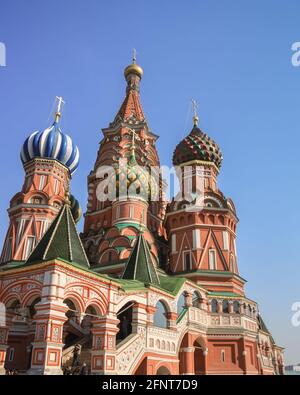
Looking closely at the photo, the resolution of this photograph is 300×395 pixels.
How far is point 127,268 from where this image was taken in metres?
17.9

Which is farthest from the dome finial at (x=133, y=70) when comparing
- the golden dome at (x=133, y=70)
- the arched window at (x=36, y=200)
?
the arched window at (x=36, y=200)

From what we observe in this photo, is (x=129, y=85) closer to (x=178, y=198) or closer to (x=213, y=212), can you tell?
(x=178, y=198)

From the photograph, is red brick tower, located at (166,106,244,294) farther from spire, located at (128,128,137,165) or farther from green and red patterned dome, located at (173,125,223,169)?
spire, located at (128,128,137,165)

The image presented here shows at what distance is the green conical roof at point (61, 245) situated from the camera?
45.3 feet

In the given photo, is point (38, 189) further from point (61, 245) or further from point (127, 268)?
point (61, 245)

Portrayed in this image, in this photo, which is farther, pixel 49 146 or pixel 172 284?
pixel 49 146

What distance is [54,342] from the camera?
11.8m

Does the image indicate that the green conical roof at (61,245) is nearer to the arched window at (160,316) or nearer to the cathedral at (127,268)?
the cathedral at (127,268)

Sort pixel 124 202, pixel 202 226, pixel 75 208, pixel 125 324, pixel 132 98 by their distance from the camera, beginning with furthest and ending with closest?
pixel 132 98 → pixel 75 208 → pixel 124 202 → pixel 202 226 → pixel 125 324

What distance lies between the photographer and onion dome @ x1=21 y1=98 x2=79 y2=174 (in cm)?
2822

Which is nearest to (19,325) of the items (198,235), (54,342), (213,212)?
(54,342)

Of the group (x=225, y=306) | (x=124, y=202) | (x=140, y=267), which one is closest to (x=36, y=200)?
(x=124, y=202)

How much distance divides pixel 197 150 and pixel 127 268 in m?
13.4
